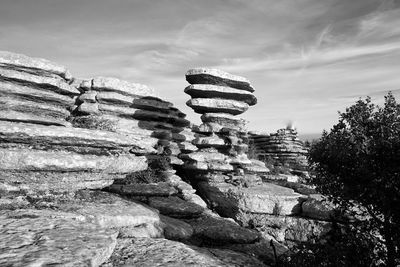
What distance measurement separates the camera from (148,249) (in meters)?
9.33

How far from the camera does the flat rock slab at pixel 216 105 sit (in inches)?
891

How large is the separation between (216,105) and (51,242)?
Answer: 17.3 meters

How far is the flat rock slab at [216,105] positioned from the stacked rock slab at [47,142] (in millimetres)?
7125

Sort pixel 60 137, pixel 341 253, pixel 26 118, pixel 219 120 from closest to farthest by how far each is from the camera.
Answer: pixel 341 253, pixel 60 137, pixel 26 118, pixel 219 120

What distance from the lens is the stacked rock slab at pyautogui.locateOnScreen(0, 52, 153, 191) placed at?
Answer: 12.7 m

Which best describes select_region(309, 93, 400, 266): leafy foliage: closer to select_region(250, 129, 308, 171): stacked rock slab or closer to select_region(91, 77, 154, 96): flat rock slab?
select_region(91, 77, 154, 96): flat rock slab

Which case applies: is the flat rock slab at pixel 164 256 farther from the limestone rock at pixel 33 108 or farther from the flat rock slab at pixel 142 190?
the limestone rock at pixel 33 108

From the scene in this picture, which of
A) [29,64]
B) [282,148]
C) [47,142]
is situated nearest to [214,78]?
[29,64]

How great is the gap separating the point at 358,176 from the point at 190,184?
13093 mm

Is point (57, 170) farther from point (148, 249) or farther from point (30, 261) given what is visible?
point (30, 261)

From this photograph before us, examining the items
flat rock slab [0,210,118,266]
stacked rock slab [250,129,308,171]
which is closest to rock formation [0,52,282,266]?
flat rock slab [0,210,118,266]

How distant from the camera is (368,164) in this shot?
945 cm

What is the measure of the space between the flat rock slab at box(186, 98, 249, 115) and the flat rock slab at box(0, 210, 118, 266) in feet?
48.9

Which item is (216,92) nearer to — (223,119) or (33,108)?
(223,119)
